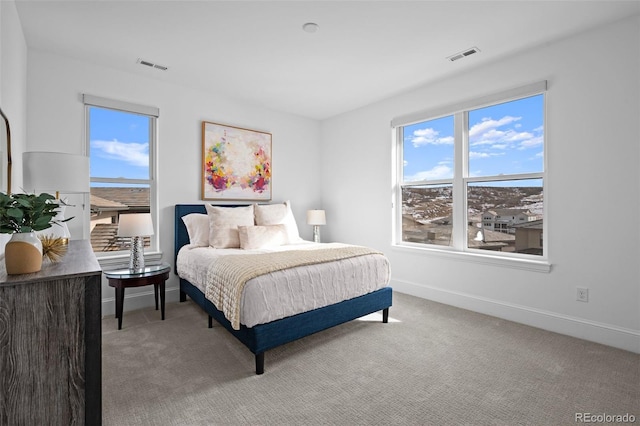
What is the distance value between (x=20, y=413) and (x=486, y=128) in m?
4.09

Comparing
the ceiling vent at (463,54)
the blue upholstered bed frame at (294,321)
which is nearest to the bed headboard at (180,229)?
the blue upholstered bed frame at (294,321)

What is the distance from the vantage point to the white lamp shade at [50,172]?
2.11 metres

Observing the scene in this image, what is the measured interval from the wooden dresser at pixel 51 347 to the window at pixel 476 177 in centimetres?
351

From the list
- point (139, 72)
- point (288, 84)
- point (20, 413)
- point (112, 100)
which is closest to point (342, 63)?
point (288, 84)

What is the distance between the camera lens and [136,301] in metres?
3.56

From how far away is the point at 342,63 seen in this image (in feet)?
10.8

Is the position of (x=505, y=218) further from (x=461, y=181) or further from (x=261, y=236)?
(x=261, y=236)

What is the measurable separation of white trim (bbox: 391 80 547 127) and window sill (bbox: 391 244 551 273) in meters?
1.60

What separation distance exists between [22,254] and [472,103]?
382 cm

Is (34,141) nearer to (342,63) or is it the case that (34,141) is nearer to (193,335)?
(193,335)

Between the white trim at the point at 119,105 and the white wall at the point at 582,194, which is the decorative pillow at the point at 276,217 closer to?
the white trim at the point at 119,105

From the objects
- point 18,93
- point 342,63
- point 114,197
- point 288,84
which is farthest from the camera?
point 288,84

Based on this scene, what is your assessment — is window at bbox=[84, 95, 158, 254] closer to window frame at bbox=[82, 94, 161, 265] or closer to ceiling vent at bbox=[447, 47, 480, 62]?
window frame at bbox=[82, 94, 161, 265]

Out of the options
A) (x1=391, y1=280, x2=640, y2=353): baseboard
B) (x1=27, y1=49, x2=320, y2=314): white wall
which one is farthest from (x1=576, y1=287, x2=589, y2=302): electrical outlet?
(x1=27, y1=49, x2=320, y2=314): white wall
